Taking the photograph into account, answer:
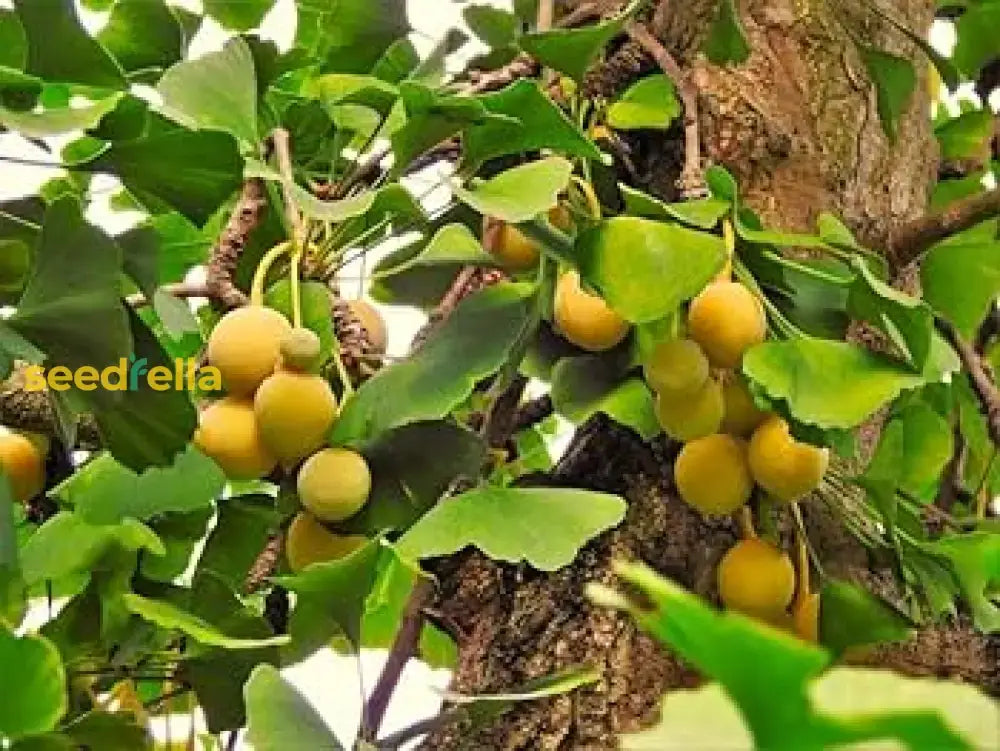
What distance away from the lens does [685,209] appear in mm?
712

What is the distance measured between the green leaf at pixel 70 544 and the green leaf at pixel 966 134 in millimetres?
629

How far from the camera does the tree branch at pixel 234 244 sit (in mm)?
792

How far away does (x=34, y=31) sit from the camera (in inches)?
28.5

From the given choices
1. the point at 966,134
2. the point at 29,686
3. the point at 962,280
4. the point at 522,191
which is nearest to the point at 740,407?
the point at 522,191

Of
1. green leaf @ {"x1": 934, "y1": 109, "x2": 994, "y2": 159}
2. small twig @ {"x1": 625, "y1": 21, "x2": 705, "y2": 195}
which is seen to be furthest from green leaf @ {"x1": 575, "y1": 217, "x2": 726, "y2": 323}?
green leaf @ {"x1": 934, "y1": 109, "x2": 994, "y2": 159}

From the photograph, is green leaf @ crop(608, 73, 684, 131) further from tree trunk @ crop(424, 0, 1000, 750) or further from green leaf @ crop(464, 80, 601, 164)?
green leaf @ crop(464, 80, 601, 164)

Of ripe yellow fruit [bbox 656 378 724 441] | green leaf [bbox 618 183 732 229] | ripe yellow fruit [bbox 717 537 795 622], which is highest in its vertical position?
green leaf [bbox 618 183 732 229]

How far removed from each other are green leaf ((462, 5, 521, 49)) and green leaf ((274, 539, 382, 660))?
1.59 ft

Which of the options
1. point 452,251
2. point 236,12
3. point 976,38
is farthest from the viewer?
point 976,38

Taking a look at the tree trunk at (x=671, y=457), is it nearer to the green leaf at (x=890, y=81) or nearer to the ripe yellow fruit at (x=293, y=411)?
the green leaf at (x=890, y=81)

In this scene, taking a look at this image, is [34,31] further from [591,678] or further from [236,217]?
[591,678]

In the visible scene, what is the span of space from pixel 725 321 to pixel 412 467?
142 mm

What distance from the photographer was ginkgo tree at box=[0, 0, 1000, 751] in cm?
69

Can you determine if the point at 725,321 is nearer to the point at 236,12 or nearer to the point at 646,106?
the point at 646,106
